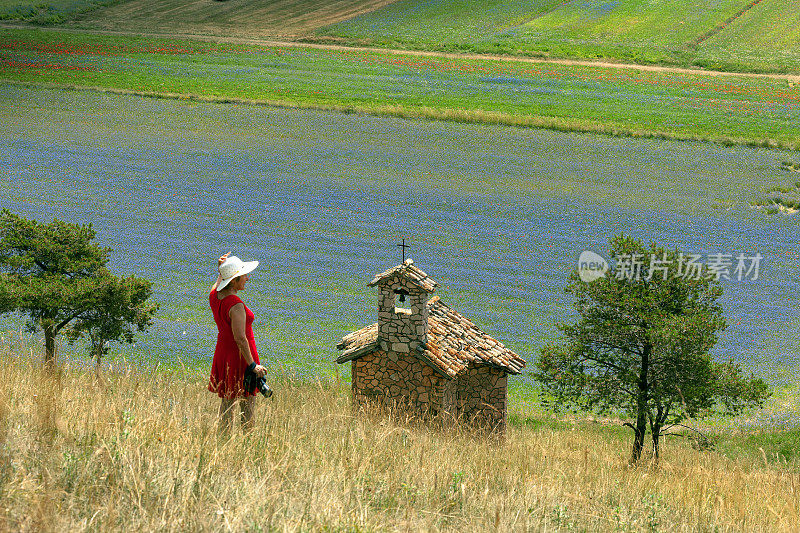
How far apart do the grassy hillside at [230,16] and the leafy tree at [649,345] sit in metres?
54.1

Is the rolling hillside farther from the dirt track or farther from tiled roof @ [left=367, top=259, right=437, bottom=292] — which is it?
tiled roof @ [left=367, top=259, right=437, bottom=292]

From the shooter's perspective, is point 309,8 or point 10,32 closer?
point 10,32

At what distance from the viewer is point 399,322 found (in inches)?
631

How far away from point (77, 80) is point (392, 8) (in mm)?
31644

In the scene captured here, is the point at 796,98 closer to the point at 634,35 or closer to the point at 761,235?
the point at 634,35

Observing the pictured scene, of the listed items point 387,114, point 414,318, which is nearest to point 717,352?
point 414,318

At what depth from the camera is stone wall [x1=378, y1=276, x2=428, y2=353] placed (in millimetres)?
15875

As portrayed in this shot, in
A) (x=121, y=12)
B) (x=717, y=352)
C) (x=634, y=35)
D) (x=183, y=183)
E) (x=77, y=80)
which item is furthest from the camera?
(x=121, y=12)

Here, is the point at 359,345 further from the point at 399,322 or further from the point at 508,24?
the point at 508,24

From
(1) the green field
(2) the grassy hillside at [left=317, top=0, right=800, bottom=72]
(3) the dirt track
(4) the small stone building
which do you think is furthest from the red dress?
(2) the grassy hillside at [left=317, top=0, right=800, bottom=72]

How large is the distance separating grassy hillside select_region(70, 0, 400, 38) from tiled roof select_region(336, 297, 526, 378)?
53.4 meters

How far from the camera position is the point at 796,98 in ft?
161

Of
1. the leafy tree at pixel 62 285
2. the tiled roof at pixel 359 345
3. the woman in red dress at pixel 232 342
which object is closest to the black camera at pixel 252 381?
the woman in red dress at pixel 232 342

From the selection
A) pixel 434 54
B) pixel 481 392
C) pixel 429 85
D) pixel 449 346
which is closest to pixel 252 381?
pixel 449 346
